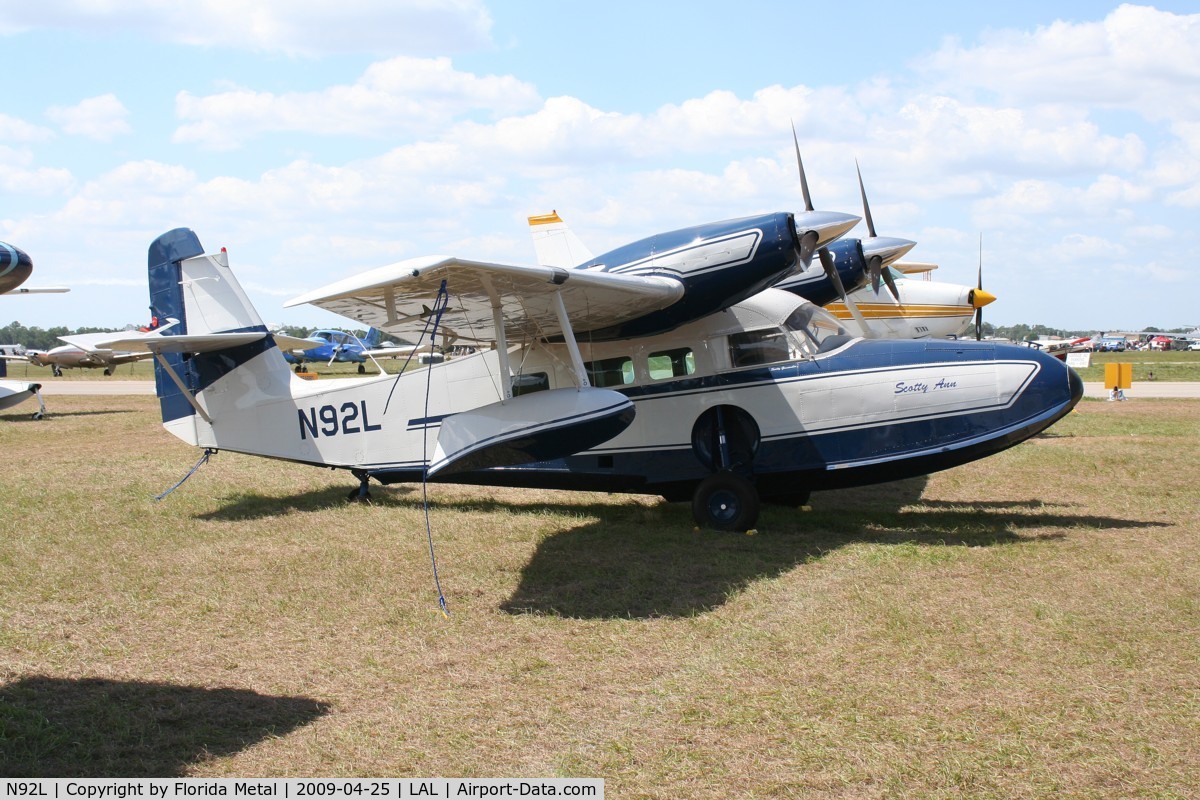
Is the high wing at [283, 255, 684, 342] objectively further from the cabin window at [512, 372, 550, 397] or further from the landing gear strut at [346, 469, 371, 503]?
the landing gear strut at [346, 469, 371, 503]

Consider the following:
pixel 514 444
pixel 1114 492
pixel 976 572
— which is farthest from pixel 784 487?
pixel 1114 492

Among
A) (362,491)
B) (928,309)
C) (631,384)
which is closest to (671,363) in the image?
(631,384)

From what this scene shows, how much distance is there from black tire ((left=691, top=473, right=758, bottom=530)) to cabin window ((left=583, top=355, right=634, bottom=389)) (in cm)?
142

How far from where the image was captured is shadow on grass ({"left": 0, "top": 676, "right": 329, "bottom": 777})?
4.16 metres

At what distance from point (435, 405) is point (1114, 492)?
7899 mm

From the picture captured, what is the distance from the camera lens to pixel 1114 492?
10.9 metres

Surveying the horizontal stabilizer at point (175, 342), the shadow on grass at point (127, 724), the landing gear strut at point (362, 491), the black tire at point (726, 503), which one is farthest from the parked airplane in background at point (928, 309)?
the shadow on grass at point (127, 724)

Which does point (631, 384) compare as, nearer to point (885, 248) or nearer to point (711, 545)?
point (711, 545)

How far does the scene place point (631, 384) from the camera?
391 inches

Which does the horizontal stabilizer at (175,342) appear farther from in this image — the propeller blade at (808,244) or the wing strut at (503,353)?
the propeller blade at (808,244)

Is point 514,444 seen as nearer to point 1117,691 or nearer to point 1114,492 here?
point 1117,691

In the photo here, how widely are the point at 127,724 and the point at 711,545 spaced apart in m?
5.28

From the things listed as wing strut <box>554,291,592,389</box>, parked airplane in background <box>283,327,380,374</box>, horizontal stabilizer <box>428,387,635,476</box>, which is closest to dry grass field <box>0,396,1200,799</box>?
horizontal stabilizer <box>428,387,635,476</box>

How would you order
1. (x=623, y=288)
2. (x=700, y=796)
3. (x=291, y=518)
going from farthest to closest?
(x=291, y=518), (x=623, y=288), (x=700, y=796)
